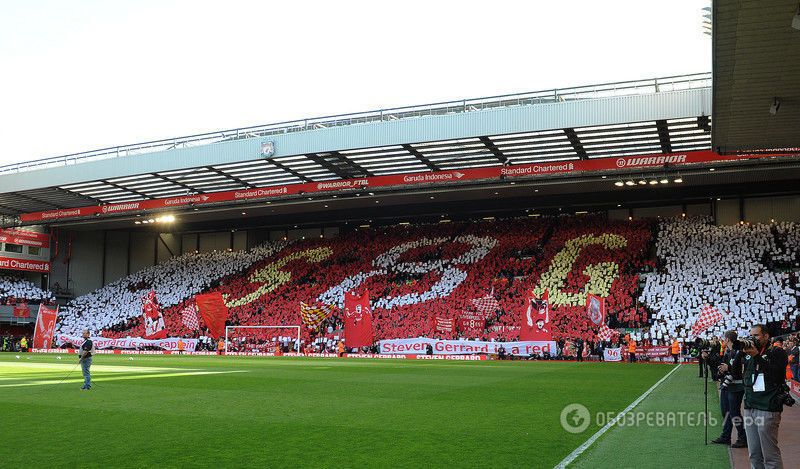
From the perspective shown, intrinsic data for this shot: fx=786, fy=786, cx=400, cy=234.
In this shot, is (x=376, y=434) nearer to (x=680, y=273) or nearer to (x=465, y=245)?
(x=680, y=273)

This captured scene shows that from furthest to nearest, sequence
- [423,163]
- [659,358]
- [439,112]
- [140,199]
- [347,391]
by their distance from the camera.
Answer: [140,199] → [423,163] → [439,112] → [659,358] → [347,391]

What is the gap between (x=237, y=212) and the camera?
54.8 m


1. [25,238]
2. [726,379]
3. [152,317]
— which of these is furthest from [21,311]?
[726,379]

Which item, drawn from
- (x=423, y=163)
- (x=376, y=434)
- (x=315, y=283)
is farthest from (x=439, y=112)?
(x=376, y=434)

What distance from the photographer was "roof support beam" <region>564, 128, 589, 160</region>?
120 ft

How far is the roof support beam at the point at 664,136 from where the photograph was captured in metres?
35.3

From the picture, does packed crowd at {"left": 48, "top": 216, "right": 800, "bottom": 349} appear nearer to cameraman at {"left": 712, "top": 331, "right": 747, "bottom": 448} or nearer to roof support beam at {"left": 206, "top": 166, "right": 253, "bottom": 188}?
roof support beam at {"left": 206, "top": 166, "right": 253, "bottom": 188}

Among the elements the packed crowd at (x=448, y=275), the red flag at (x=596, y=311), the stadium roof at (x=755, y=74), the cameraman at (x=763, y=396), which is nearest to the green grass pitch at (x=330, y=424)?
the cameraman at (x=763, y=396)

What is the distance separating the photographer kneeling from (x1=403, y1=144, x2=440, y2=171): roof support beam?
32277 millimetres

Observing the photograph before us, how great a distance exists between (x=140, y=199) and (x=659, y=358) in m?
34.6

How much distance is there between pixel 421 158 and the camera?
41.7 metres

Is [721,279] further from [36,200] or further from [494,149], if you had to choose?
[36,200]

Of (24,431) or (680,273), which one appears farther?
(680,273)

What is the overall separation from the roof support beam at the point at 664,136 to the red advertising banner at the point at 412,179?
0.90m
